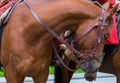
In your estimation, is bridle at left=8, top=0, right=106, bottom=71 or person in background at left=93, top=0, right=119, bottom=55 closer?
bridle at left=8, top=0, right=106, bottom=71

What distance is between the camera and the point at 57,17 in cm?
388

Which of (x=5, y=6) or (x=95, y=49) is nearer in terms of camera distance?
(x=95, y=49)

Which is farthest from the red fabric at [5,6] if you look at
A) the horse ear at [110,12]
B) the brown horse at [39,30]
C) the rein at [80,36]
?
the horse ear at [110,12]

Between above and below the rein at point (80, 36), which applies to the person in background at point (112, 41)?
below

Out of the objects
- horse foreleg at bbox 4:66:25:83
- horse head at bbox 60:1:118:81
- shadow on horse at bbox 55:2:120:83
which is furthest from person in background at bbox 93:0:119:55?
horse foreleg at bbox 4:66:25:83

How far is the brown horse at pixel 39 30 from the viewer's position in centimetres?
379

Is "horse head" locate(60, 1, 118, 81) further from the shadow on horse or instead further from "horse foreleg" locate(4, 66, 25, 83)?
"horse foreleg" locate(4, 66, 25, 83)

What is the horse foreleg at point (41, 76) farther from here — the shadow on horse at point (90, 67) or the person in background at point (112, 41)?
the person in background at point (112, 41)

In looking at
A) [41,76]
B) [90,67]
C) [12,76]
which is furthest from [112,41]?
[12,76]

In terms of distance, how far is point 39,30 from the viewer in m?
3.93

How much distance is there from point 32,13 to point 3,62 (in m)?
0.60

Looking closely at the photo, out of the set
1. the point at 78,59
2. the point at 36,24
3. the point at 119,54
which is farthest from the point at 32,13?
the point at 119,54

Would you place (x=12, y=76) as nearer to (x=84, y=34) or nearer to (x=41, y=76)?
(x=41, y=76)

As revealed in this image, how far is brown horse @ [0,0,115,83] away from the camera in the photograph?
379 cm
